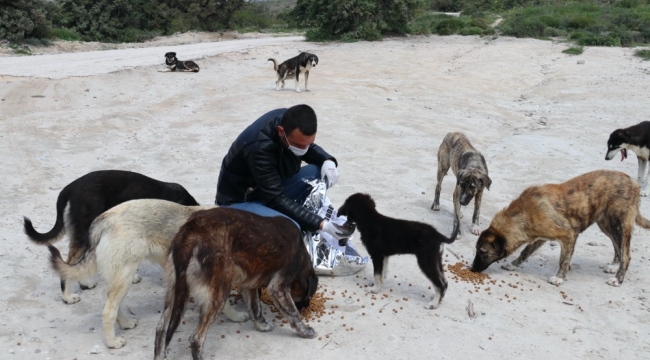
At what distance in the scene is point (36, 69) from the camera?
55.5 feet

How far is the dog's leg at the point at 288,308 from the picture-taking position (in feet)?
15.4

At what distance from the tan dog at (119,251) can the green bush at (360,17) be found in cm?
2658

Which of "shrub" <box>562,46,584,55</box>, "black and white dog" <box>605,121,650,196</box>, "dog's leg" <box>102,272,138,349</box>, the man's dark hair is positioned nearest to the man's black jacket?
the man's dark hair

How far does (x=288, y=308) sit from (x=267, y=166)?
1.42 m

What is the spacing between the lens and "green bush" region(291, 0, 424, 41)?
98.2 ft

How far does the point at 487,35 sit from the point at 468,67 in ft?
34.7

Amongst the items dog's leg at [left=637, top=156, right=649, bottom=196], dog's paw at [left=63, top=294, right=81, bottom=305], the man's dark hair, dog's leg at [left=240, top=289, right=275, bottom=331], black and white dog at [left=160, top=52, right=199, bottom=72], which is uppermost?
the man's dark hair

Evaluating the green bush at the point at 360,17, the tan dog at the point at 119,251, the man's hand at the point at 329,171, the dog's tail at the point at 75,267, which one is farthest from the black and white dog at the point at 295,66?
the green bush at the point at 360,17

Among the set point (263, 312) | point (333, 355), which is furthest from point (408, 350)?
point (263, 312)

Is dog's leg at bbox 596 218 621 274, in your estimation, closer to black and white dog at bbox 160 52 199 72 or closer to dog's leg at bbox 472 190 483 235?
dog's leg at bbox 472 190 483 235

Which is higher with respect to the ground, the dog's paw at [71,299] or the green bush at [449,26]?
the green bush at [449,26]

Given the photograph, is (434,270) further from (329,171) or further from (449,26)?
(449,26)

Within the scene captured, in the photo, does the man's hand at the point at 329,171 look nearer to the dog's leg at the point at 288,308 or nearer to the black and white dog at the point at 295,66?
the dog's leg at the point at 288,308

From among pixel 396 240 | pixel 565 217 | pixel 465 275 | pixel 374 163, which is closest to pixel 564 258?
pixel 565 217
